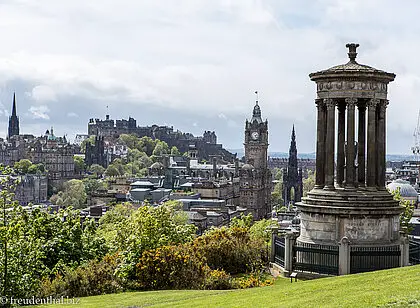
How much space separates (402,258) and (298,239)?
4045 millimetres

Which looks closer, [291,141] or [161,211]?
[161,211]

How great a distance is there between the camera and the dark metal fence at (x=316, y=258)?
84.9ft

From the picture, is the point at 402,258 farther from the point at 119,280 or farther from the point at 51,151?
the point at 51,151

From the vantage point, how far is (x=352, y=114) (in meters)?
27.9

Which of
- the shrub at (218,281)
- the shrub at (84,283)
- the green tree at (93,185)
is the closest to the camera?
the shrub at (218,281)

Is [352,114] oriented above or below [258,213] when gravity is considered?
above

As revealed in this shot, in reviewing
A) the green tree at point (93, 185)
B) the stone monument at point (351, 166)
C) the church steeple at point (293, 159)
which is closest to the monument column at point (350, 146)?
the stone monument at point (351, 166)

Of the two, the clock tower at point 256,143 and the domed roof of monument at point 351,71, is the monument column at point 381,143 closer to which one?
the domed roof of monument at point 351,71

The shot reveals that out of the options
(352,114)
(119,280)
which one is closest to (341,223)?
(352,114)

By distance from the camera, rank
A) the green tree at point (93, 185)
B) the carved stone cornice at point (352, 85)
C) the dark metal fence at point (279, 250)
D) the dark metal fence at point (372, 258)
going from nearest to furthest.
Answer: the dark metal fence at point (372, 258)
the carved stone cornice at point (352, 85)
the dark metal fence at point (279, 250)
the green tree at point (93, 185)

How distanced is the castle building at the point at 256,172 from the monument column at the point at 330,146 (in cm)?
12039

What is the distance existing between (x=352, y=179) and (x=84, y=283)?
11130 millimetres

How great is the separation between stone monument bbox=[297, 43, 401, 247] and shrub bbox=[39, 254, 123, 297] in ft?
25.0

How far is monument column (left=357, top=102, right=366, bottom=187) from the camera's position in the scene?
95.1ft
